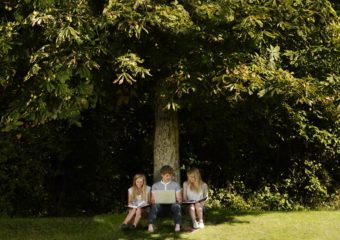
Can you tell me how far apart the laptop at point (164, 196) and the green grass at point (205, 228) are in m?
0.43

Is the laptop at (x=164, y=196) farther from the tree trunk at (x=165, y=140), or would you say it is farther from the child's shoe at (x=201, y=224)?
the tree trunk at (x=165, y=140)

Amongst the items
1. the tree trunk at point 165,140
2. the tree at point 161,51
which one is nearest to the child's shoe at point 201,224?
the tree trunk at point 165,140

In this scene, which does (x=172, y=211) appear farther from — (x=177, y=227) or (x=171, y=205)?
(x=177, y=227)

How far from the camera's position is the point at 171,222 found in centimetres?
862

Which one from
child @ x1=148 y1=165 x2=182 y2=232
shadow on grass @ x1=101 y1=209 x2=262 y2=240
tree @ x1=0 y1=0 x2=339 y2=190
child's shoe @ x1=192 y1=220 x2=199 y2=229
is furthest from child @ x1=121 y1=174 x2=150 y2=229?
tree @ x1=0 y1=0 x2=339 y2=190

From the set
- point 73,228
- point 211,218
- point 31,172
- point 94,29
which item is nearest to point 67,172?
point 31,172

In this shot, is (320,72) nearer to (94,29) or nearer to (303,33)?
(303,33)

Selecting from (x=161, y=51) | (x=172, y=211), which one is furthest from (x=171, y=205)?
(x=161, y=51)

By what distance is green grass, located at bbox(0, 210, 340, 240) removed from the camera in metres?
7.75

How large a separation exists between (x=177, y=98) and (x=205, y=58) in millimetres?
897

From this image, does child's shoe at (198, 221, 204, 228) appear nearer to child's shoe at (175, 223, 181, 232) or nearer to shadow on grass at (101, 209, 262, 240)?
shadow on grass at (101, 209, 262, 240)

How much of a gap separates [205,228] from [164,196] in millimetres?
819

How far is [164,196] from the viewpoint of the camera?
8.24 m

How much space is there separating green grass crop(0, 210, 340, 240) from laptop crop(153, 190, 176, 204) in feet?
1.42
